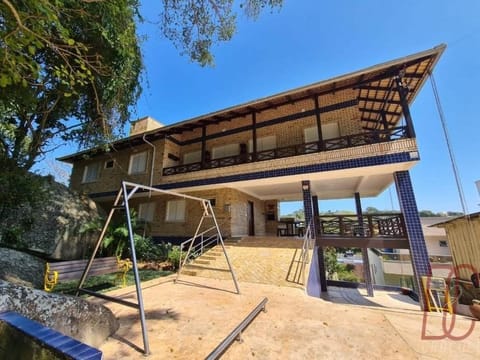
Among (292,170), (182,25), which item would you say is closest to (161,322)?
(182,25)

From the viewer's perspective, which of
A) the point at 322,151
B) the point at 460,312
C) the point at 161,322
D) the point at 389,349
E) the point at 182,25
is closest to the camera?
the point at 389,349

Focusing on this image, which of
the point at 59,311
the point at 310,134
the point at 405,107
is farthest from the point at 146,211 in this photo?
the point at 405,107

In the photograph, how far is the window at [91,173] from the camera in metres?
16.4

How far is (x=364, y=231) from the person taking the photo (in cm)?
916

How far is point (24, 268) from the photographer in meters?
6.03

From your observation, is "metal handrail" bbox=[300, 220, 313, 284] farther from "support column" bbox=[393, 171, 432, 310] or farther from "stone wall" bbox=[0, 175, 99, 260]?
"stone wall" bbox=[0, 175, 99, 260]

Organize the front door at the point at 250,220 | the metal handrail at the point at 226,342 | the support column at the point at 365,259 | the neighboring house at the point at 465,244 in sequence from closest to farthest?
1. the metal handrail at the point at 226,342
2. the neighboring house at the point at 465,244
3. the support column at the point at 365,259
4. the front door at the point at 250,220

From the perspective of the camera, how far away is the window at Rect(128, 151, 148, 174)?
557 inches

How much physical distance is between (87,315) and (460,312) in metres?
10.0

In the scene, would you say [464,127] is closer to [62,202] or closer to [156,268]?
[156,268]

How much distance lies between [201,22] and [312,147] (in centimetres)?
677

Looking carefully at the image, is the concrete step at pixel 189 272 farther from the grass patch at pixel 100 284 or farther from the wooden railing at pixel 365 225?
the wooden railing at pixel 365 225

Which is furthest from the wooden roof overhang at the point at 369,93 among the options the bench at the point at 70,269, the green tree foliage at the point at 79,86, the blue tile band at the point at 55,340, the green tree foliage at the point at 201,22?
the blue tile band at the point at 55,340

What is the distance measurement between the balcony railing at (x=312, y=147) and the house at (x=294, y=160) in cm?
5
